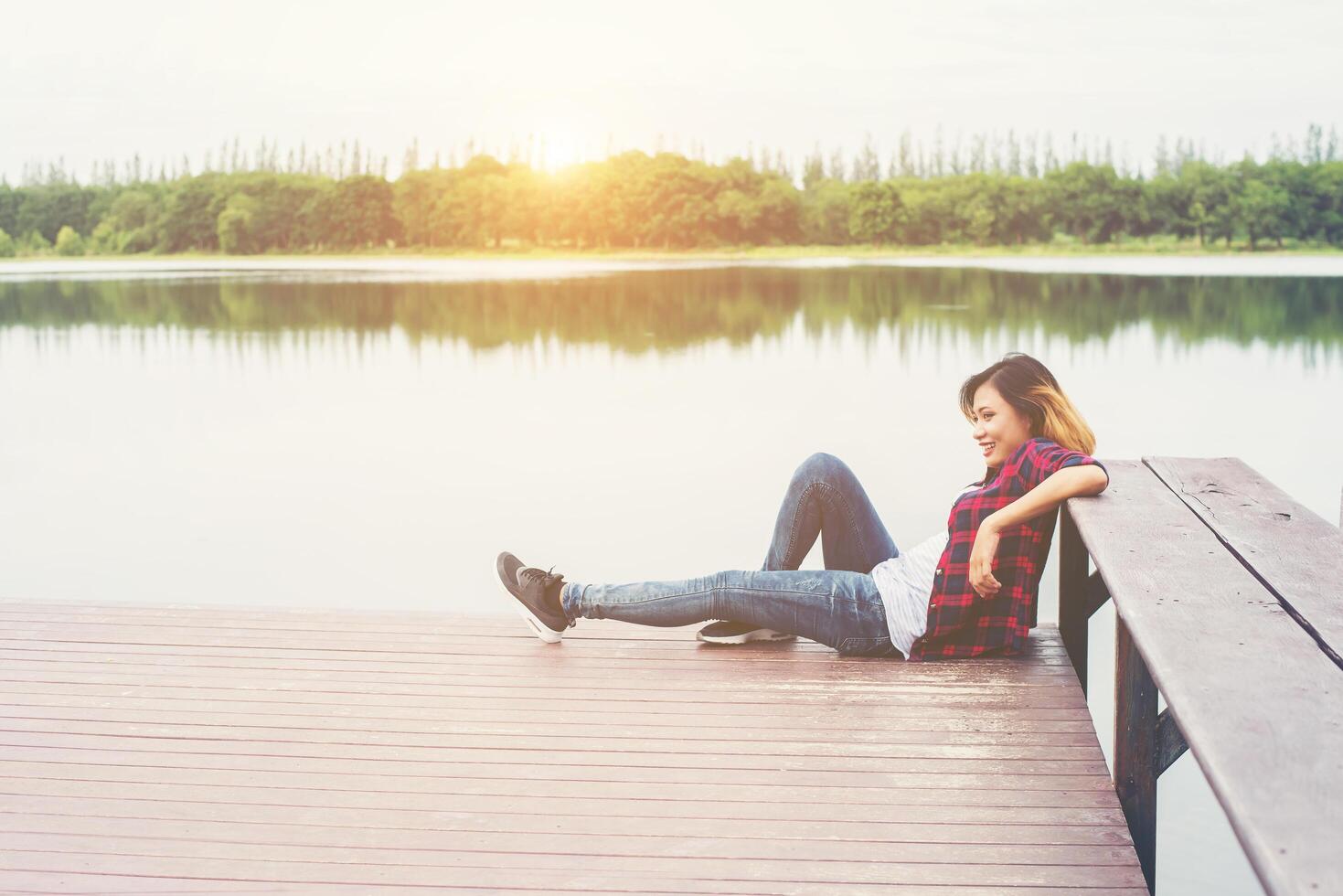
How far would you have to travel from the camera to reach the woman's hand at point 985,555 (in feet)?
10.7

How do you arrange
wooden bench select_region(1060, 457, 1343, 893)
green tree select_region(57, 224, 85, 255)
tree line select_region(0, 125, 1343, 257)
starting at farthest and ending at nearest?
green tree select_region(57, 224, 85, 255) < tree line select_region(0, 125, 1343, 257) < wooden bench select_region(1060, 457, 1343, 893)

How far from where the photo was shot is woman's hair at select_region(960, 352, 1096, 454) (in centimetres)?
346

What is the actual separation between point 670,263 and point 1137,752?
63113 millimetres

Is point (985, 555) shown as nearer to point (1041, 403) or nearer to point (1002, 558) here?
point (1002, 558)

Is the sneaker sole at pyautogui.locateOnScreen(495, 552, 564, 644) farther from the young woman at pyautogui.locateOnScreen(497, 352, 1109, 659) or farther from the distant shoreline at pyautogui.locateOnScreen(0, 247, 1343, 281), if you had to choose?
the distant shoreline at pyautogui.locateOnScreen(0, 247, 1343, 281)

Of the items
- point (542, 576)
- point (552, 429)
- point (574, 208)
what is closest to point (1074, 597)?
point (542, 576)

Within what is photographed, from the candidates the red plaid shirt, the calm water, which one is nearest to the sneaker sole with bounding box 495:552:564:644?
the red plaid shirt

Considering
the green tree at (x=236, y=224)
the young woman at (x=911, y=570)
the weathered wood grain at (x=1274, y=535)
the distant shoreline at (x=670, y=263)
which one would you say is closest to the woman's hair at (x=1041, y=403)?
the young woman at (x=911, y=570)

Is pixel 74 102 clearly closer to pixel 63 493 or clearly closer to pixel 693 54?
pixel 693 54

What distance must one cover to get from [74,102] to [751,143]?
157ft

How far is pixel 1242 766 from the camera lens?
5.72 feet

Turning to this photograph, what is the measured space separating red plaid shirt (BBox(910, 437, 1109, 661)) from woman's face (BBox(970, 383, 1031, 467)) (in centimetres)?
8

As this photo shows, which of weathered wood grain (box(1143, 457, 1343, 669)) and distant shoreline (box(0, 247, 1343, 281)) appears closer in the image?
weathered wood grain (box(1143, 457, 1343, 669))

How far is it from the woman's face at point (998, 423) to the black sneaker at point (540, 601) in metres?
1.33
